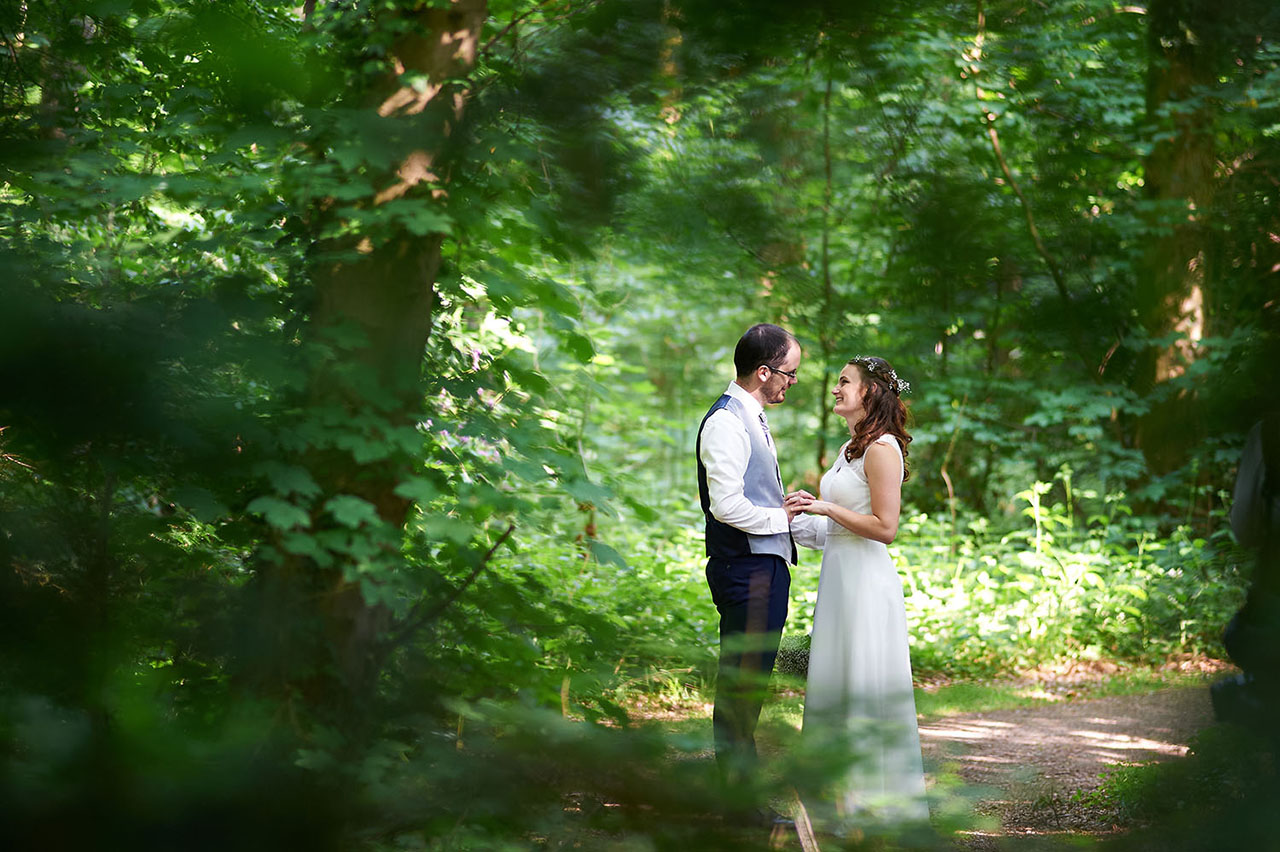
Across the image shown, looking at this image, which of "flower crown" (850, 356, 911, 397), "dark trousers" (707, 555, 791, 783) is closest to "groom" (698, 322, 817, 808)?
"flower crown" (850, 356, 911, 397)

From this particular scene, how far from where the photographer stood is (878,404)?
3.93m

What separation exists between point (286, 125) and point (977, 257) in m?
1.63

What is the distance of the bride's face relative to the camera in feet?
13.0

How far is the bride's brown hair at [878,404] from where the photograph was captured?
3.92 m

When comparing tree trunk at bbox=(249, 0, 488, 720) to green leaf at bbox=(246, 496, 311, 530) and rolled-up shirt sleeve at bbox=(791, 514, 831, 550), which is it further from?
Answer: rolled-up shirt sleeve at bbox=(791, 514, 831, 550)

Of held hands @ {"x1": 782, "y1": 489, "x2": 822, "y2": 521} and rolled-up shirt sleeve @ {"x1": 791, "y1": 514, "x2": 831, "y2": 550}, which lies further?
rolled-up shirt sleeve @ {"x1": 791, "y1": 514, "x2": 831, "y2": 550}

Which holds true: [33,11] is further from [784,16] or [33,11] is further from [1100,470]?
[1100,470]

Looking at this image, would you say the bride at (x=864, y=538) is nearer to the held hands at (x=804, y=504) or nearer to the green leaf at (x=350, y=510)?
the held hands at (x=804, y=504)

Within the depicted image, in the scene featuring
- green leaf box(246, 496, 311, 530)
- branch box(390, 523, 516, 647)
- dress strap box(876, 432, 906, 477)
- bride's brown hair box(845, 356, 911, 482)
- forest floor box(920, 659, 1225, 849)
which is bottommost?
forest floor box(920, 659, 1225, 849)

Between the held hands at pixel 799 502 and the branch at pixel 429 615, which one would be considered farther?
the held hands at pixel 799 502

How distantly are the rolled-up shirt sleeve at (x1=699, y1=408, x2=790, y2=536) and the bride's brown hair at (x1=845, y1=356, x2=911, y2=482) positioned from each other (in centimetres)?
49

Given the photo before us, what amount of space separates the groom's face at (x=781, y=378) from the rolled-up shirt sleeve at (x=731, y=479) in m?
0.26

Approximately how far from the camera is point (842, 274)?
1.91m

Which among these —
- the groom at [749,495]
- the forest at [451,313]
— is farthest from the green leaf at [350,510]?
the groom at [749,495]
